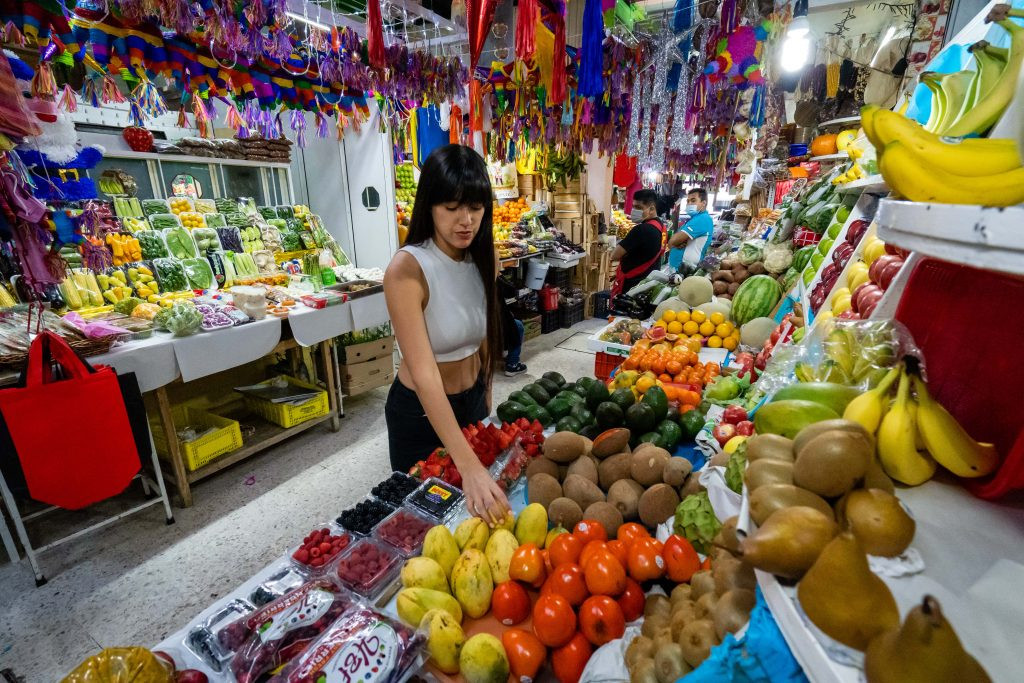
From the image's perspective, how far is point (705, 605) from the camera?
909mm

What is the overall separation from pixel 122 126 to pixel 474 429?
16.7ft

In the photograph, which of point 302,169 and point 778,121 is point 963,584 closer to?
point 778,121

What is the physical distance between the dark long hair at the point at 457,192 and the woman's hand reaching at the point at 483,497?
70 cm

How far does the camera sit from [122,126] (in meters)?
4.44

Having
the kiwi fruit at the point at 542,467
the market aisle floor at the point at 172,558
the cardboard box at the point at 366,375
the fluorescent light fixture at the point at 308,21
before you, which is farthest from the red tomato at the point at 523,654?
the fluorescent light fixture at the point at 308,21

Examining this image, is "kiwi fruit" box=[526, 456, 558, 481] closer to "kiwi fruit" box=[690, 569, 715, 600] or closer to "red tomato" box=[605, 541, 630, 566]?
"red tomato" box=[605, 541, 630, 566]

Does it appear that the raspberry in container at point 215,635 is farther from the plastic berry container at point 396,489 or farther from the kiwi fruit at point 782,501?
the kiwi fruit at point 782,501

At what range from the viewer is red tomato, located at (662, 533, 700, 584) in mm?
1134

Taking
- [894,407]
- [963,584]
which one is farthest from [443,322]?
[963,584]

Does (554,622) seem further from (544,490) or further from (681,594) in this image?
(544,490)

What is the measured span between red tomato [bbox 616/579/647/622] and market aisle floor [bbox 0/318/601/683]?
218cm

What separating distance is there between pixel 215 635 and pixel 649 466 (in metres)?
1.26

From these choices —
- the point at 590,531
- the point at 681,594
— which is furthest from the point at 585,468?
the point at 681,594

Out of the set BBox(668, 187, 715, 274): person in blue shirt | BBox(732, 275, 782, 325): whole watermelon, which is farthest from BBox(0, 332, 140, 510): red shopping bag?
BBox(668, 187, 715, 274): person in blue shirt
